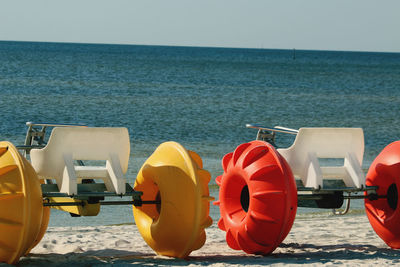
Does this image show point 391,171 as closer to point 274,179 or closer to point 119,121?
point 274,179

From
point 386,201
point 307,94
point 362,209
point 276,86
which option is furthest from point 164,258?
point 276,86

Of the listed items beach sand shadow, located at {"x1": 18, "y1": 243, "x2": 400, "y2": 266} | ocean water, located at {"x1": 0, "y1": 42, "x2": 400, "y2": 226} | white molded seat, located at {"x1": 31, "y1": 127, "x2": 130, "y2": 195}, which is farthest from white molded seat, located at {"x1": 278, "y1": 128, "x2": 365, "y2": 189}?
ocean water, located at {"x1": 0, "y1": 42, "x2": 400, "y2": 226}

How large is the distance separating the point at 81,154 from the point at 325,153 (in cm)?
244

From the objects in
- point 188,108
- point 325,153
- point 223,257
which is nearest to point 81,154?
point 223,257

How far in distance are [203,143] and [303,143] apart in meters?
16.0

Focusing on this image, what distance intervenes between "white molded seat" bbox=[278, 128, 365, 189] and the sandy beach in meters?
0.76

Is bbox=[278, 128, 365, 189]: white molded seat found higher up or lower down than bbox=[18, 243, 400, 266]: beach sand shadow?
higher up

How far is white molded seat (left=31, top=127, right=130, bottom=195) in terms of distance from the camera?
688 cm

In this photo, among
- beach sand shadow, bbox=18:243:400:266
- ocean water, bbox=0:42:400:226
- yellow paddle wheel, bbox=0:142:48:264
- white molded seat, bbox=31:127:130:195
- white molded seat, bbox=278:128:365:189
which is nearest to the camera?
yellow paddle wheel, bbox=0:142:48:264

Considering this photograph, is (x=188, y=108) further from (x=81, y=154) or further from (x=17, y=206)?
(x=17, y=206)

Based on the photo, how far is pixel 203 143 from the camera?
23.5 meters

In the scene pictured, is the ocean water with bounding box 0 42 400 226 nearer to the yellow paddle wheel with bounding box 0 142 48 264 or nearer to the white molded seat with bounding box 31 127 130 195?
the white molded seat with bounding box 31 127 130 195

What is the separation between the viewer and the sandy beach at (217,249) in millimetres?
7074

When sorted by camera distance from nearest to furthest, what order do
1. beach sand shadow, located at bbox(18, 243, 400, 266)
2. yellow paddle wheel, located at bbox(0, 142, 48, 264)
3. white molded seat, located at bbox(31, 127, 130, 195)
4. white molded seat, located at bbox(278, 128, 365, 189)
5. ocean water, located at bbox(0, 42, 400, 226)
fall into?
yellow paddle wheel, located at bbox(0, 142, 48, 264), white molded seat, located at bbox(31, 127, 130, 195), beach sand shadow, located at bbox(18, 243, 400, 266), white molded seat, located at bbox(278, 128, 365, 189), ocean water, located at bbox(0, 42, 400, 226)
